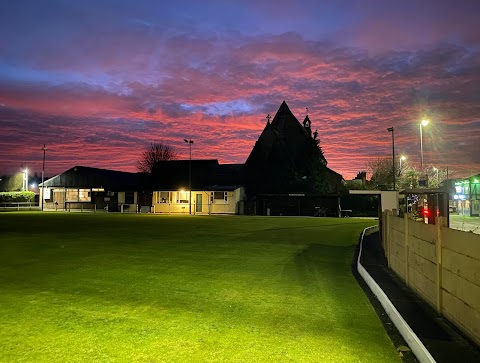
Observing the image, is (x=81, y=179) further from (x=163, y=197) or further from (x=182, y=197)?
(x=182, y=197)

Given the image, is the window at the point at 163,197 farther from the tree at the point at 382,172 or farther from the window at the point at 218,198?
the tree at the point at 382,172

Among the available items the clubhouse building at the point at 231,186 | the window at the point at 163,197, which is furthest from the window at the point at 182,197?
the window at the point at 163,197

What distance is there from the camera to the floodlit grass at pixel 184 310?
4.41 metres

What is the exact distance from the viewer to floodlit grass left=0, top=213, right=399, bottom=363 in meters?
4.41

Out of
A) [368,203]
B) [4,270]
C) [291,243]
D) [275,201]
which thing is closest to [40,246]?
[4,270]

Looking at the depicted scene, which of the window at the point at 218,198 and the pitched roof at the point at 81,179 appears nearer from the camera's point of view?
the window at the point at 218,198

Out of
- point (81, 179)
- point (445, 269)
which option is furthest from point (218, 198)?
point (445, 269)

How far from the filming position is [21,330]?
195 inches

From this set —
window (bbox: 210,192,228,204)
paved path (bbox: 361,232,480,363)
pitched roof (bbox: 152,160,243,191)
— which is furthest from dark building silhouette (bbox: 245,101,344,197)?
paved path (bbox: 361,232,480,363)

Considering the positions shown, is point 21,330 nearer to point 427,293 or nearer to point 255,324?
point 255,324

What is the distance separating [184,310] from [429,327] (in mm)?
3626

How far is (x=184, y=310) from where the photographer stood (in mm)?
6008

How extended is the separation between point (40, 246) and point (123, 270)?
239 inches

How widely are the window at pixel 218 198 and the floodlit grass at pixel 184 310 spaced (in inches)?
1246
